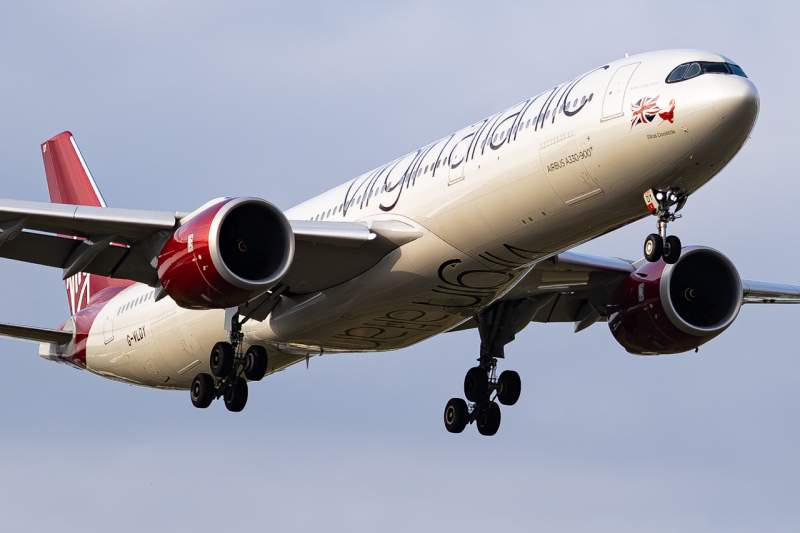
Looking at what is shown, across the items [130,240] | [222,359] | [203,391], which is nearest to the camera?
[130,240]

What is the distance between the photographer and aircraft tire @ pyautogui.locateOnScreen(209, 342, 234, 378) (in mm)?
27844

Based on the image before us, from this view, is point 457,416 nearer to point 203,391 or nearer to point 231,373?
point 231,373

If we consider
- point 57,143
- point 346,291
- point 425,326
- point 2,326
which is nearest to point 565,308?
point 425,326

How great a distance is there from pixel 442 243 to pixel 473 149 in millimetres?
1921

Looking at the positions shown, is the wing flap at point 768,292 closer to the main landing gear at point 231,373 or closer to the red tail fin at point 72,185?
the main landing gear at point 231,373

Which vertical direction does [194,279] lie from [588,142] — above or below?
below

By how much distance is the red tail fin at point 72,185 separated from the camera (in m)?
36.8

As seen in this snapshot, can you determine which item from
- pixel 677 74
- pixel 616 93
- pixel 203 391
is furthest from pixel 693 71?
pixel 203 391

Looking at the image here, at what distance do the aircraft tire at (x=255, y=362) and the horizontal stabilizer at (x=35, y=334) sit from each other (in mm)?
6301

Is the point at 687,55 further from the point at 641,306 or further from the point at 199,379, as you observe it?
the point at 199,379

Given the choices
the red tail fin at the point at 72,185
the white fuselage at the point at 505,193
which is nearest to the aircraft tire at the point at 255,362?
the white fuselage at the point at 505,193

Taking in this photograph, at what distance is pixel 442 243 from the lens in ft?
78.9

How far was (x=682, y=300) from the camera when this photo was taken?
3036cm

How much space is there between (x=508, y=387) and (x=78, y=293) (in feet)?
47.4
